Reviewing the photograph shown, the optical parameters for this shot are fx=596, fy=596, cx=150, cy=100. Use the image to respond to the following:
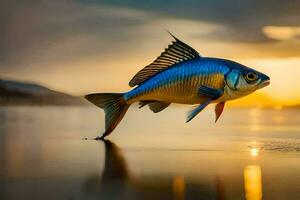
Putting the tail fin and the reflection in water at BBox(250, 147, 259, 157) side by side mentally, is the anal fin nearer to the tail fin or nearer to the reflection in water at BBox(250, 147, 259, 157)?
the tail fin

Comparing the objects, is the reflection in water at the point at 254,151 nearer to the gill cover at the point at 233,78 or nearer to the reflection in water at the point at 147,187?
the gill cover at the point at 233,78

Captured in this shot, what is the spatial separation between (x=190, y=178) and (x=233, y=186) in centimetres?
18

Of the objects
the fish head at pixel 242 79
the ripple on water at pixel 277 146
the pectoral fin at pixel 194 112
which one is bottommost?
the ripple on water at pixel 277 146

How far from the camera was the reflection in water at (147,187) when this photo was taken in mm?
1847

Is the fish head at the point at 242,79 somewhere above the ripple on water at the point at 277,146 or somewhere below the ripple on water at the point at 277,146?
above

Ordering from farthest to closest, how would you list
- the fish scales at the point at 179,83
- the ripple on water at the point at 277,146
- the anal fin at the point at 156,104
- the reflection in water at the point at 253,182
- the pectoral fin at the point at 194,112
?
1. the ripple on water at the point at 277,146
2. the anal fin at the point at 156,104
3. the fish scales at the point at 179,83
4. the pectoral fin at the point at 194,112
5. the reflection in water at the point at 253,182

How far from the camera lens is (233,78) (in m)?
2.43

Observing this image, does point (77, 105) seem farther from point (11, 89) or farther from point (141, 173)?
point (141, 173)

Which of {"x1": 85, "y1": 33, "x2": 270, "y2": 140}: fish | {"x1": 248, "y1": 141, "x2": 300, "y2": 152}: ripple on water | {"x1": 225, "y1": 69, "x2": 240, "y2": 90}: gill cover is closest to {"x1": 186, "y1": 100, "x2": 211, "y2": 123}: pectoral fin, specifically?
{"x1": 85, "y1": 33, "x2": 270, "y2": 140}: fish

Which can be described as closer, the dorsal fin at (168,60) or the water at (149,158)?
the water at (149,158)

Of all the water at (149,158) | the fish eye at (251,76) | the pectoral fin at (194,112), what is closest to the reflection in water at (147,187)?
the water at (149,158)

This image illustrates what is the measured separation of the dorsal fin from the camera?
8.41 feet

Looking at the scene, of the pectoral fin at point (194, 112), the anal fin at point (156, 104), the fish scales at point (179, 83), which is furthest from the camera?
the anal fin at point (156, 104)

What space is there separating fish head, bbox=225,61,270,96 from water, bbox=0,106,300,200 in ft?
1.01
